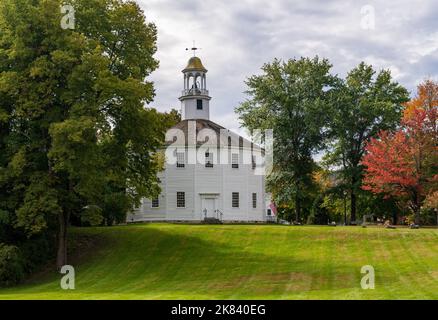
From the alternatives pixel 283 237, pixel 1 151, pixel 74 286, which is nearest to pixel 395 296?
pixel 74 286

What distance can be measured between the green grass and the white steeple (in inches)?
817

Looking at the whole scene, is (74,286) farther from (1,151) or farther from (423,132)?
(423,132)

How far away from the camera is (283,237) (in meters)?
41.7

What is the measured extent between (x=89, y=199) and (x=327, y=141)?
1142 inches

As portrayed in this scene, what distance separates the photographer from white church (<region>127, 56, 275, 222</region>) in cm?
5888

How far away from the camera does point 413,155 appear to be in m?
50.8

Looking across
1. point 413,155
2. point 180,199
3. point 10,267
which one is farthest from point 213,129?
point 10,267

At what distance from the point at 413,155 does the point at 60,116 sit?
27.1m
